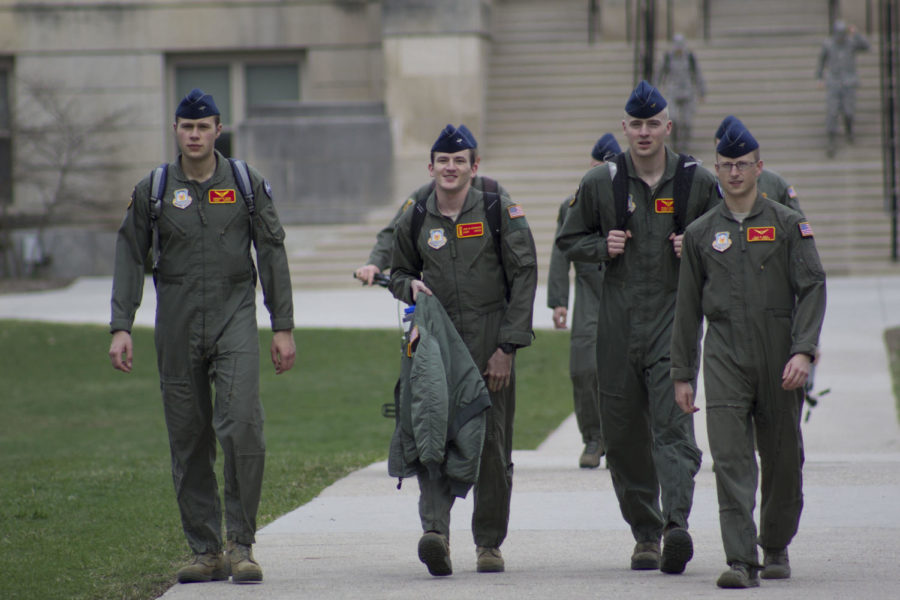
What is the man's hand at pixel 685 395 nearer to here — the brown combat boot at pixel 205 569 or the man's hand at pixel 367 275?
the man's hand at pixel 367 275

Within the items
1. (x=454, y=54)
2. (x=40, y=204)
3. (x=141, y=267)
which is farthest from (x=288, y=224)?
(x=141, y=267)

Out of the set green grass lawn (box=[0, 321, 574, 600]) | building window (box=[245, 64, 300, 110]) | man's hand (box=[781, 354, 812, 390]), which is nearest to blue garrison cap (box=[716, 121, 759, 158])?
man's hand (box=[781, 354, 812, 390])

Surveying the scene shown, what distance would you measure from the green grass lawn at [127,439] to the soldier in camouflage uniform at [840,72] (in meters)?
7.86

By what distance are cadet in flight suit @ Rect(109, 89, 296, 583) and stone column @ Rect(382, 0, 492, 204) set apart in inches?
687

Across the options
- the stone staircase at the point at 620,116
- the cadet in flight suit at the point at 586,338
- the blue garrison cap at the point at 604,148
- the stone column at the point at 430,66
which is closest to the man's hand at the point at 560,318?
the cadet in flight suit at the point at 586,338

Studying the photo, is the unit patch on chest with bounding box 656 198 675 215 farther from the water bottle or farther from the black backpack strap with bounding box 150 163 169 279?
the black backpack strap with bounding box 150 163 169 279

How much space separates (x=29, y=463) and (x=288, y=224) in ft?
39.5

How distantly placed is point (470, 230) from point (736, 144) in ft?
4.21

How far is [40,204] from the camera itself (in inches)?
1045

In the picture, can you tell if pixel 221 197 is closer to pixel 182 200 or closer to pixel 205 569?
pixel 182 200

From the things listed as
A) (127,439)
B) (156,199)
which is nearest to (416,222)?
(156,199)

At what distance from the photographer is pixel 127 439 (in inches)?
506

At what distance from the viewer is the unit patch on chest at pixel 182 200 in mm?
6629

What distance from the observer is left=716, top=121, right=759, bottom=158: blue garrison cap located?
6.28m
